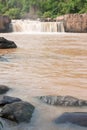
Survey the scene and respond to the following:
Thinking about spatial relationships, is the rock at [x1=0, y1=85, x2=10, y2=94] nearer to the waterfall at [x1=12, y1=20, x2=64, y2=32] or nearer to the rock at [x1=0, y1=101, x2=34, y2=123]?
the rock at [x1=0, y1=101, x2=34, y2=123]

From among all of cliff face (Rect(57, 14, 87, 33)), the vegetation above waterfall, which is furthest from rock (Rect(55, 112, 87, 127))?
the vegetation above waterfall

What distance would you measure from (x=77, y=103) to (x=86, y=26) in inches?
1104

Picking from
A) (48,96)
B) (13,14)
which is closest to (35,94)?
(48,96)

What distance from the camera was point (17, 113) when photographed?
4.86 m

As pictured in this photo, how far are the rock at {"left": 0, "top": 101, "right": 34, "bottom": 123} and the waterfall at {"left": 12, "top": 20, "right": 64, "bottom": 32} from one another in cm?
2797

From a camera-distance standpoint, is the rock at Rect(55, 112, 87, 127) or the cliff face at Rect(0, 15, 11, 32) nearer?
the rock at Rect(55, 112, 87, 127)

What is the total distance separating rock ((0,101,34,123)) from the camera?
4848 mm

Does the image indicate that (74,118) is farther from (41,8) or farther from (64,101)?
(41,8)

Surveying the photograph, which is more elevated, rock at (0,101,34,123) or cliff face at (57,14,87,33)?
rock at (0,101,34,123)

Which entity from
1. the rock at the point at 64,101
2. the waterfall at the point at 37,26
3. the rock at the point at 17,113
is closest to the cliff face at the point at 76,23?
the waterfall at the point at 37,26

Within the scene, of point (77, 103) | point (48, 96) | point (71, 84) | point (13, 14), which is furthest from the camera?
point (13, 14)

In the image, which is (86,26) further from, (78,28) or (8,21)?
Answer: (8,21)

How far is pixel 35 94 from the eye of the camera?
21.1 feet

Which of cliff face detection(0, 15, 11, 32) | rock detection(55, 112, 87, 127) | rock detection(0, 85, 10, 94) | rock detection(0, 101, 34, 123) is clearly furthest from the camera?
cliff face detection(0, 15, 11, 32)
